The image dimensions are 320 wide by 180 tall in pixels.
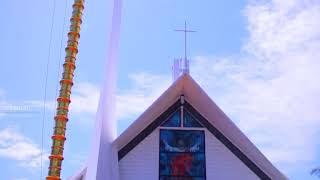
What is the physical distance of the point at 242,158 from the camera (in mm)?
12156

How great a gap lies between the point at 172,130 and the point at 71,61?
400cm

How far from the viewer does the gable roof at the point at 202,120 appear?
11.9 metres

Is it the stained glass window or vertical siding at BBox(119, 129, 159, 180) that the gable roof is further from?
the stained glass window

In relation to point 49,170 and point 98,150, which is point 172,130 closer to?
point 98,150

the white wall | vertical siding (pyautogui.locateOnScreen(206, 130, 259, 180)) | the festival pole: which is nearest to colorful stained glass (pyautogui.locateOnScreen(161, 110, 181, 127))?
the white wall

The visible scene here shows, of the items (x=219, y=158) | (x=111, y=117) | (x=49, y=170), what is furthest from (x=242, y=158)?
(x=49, y=170)

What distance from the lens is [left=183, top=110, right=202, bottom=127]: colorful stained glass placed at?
1246 cm

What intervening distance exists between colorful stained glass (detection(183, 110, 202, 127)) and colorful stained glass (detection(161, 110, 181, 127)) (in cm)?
17

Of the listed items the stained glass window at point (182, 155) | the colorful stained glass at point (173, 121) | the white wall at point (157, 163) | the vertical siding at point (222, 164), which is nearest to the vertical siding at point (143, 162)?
the white wall at point (157, 163)

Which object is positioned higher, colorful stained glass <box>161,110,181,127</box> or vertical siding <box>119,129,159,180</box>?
colorful stained glass <box>161,110,181,127</box>

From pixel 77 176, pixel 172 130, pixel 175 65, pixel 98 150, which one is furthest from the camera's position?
pixel 77 176

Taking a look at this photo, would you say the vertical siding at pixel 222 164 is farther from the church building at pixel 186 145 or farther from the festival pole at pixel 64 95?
the festival pole at pixel 64 95

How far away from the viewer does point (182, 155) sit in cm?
1211

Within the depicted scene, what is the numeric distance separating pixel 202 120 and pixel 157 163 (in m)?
1.77
